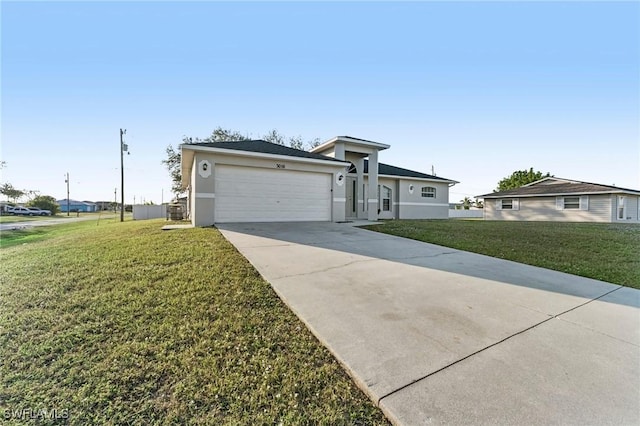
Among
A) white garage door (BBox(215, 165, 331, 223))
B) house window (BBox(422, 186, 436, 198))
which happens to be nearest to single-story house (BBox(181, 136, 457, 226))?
white garage door (BBox(215, 165, 331, 223))

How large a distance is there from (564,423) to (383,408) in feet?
3.56

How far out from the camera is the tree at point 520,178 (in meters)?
39.9

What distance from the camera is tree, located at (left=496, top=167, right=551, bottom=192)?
39.9 meters

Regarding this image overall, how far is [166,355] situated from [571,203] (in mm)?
27675

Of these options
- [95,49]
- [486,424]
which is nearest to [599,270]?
[486,424]

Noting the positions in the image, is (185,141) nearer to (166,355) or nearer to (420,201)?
(420,201)

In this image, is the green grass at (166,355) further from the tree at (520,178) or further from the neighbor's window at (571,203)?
the tree at (520,178)

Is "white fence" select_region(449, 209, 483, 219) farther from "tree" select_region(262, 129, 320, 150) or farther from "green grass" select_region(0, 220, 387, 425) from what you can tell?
"green grass" select_region(0, 220, 387, 425)

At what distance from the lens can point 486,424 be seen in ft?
5.38

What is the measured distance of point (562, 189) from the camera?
21.4 m

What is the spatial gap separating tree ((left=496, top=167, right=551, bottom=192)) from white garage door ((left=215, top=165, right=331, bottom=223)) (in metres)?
39.4

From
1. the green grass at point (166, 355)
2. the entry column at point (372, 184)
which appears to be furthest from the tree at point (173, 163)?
the green grass at point (166, 355)

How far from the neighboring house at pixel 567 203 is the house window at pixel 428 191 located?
8.30 meters

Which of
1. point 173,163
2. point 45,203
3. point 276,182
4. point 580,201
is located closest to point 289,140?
point 173,163
